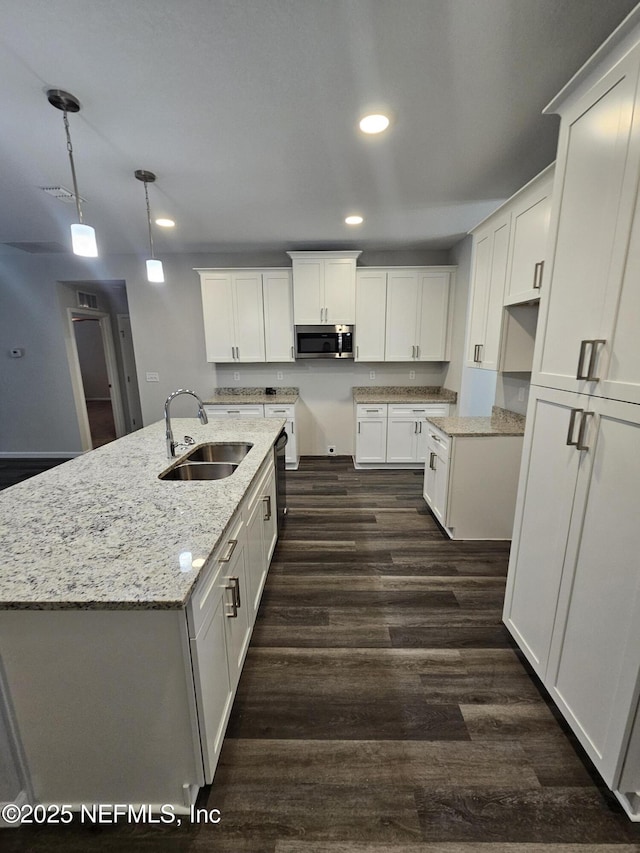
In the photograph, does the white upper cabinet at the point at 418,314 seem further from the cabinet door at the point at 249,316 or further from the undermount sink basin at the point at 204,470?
the undermount sink basin at the point at 204,470

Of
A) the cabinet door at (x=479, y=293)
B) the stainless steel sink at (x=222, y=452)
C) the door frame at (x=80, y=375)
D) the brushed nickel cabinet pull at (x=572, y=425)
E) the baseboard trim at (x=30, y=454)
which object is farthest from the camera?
the baseboard trim at (x=30, y=454)

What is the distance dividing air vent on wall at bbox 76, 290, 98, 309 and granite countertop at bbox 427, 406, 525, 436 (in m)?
5.21

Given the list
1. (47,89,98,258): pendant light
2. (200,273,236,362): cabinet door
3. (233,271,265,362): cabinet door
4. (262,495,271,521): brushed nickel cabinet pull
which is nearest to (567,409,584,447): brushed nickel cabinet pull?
(262,495,271,521): brushed nickel cabinet pull

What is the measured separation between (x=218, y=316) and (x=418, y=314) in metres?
2.48

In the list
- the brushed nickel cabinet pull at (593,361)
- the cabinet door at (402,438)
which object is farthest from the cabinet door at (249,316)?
the brushed nickel cabinet pull at (593,361)

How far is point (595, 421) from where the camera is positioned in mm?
1202

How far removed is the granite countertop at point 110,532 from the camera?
902mm

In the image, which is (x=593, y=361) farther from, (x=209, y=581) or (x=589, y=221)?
(x=209, y=581)

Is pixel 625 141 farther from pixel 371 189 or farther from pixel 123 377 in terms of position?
pixel 123 377

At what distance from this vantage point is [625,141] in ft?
→ 3.42

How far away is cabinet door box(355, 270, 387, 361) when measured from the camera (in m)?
4.12

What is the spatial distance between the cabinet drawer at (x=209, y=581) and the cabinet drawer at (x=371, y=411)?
2929 mm

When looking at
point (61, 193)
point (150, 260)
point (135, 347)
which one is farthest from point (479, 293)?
point (135, 347)

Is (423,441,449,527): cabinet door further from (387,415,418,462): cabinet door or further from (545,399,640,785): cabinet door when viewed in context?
(545,399,640,785): cabinet door
